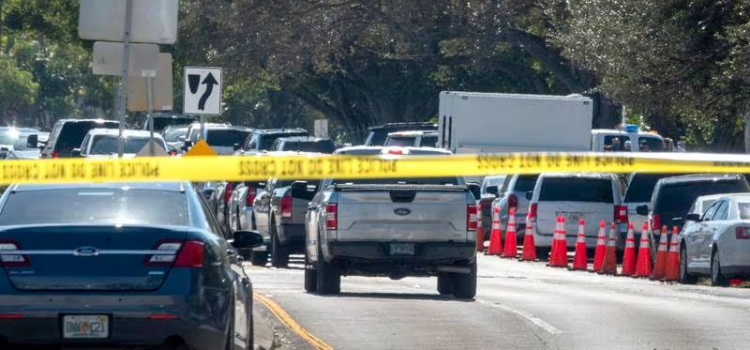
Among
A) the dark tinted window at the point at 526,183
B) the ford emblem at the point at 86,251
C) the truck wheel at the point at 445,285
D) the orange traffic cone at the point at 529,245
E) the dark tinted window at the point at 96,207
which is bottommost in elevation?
the orange traffic cone at the point at 529,245

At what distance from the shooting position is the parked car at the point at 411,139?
35.4 m

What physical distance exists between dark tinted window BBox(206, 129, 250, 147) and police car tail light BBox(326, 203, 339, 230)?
24.6 m

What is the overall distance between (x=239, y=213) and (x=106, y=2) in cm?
963

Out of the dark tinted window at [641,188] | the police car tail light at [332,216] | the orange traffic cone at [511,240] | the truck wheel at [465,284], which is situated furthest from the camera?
the orange traffic cone at [511,240]

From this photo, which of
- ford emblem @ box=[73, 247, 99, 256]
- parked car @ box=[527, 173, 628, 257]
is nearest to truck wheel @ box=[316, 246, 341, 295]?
ford emblem @ box=[73, 247, 99, 256]

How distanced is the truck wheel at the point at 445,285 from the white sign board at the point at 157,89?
4.00 m

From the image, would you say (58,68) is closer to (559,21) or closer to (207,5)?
(207,5)

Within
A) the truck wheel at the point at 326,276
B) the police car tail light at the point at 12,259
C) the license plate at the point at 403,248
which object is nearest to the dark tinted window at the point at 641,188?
the truck wheel at the point at 326,276

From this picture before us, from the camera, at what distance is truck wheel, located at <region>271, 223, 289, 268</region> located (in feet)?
76.0

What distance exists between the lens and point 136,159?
11047 millimetres

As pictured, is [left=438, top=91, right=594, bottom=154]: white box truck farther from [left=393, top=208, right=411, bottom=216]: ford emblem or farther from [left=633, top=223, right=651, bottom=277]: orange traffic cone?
[left=393, top=208, right=411, bottom=216]: ford emblem

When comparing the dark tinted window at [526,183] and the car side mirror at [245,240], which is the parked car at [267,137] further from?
the car side mirror at [245,240]

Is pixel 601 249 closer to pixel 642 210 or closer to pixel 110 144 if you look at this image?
pixel 642 210

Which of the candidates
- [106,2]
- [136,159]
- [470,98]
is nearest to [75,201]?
[136,159]
